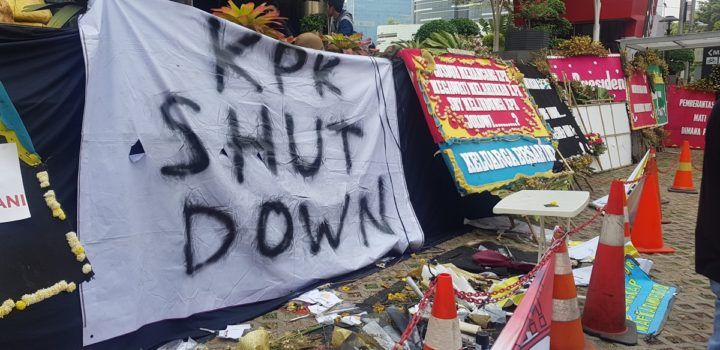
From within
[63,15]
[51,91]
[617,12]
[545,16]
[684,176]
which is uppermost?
[617,12]

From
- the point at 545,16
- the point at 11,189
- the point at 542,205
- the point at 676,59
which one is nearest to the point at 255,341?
the point at 11,189

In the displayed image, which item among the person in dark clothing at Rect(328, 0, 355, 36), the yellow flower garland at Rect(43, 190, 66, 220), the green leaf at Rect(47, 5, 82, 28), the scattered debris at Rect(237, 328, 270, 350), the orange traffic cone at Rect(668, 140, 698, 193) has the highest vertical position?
the person in dark clothing at Rect(328, 0, 355, 36)

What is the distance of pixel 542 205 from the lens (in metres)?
4.25

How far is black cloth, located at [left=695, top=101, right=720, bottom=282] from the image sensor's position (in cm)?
261

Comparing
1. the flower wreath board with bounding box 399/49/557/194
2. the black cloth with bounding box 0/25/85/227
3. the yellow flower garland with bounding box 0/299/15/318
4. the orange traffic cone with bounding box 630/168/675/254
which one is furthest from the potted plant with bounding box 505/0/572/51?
the yellow flower garland with bounding box 0/299/15/318

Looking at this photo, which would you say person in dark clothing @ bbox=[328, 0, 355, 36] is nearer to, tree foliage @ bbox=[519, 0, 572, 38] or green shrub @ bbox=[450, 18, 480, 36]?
tree foliage @ bbox=[519, 0, 572, 38]

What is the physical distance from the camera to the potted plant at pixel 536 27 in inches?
455

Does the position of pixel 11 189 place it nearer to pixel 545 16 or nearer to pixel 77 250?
pixel 77 250

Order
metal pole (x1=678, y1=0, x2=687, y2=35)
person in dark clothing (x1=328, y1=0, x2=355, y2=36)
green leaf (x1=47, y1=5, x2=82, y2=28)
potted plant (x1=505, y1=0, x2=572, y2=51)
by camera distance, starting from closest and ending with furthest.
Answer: green leaf (x1=47, y1=5, x2=82, y2=28) → person in dark clothing (x1=328, y1=0, x2=355, y2=36) → potted plant (x1=505, y1=0, x2=572, y2=51) → metal pole (x1=678, y1=0, x2=687, y2=35)

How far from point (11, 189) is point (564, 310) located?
312 cm

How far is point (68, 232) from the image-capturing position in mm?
2795

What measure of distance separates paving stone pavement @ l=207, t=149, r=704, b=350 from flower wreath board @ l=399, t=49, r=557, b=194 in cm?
87

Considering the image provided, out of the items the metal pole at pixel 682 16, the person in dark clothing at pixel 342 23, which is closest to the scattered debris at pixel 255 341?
the person in dark clothing at pixel 342 23

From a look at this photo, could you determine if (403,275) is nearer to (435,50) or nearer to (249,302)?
(249,302)
